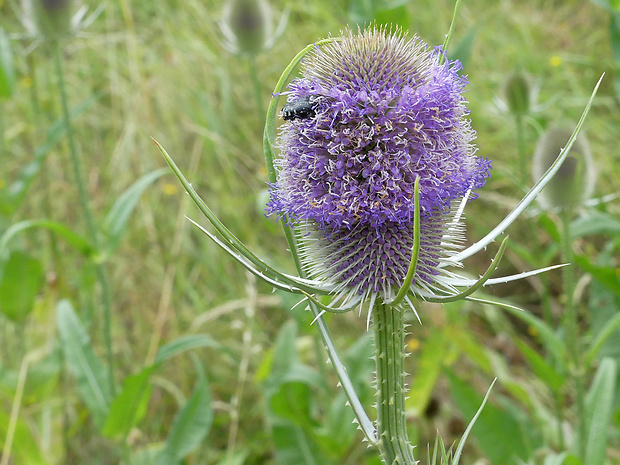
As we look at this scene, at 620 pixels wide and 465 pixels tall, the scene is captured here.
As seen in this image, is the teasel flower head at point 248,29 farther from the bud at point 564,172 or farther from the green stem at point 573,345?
the green stem at point 573,345

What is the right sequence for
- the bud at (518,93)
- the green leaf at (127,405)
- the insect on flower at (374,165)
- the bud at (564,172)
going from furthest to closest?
the bud at (518,93), the bud at (564,172), the green leaf at (127,405), the insect on flower at (374,165)

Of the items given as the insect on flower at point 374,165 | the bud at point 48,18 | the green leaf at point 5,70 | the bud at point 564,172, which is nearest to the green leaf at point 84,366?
the green leaf at point 5,70

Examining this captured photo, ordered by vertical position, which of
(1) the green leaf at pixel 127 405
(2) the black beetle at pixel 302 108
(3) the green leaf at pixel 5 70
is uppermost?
A: (3) the green leaf at pixel 5 70

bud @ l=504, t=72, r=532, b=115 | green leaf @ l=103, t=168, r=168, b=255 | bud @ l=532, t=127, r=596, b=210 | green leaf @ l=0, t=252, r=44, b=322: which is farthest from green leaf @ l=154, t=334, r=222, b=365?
bud @ l=504, t=72, r=532, b=115

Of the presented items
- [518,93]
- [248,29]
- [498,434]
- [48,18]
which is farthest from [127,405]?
[518,93]

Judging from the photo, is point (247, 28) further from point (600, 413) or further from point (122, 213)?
point (600, 413)

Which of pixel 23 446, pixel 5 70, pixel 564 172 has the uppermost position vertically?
pixel 5 70

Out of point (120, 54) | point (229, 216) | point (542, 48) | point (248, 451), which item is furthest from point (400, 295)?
point (542, 48)
